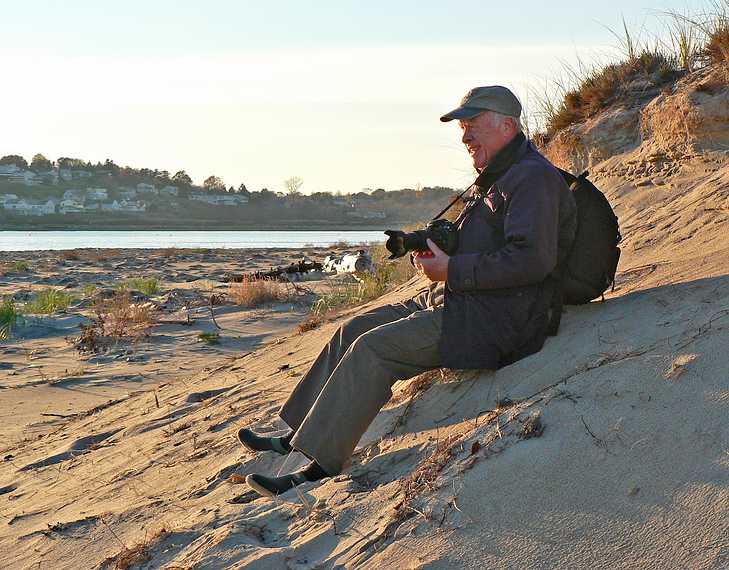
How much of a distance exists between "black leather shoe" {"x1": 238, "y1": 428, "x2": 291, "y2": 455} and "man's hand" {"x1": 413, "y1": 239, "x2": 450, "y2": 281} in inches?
39.4

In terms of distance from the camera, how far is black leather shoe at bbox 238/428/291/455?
4320 millimetres

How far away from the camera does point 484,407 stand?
389 centimetres

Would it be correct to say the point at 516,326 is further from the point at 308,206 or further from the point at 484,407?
the point at 308,206

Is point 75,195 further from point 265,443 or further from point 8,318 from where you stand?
point 265,443

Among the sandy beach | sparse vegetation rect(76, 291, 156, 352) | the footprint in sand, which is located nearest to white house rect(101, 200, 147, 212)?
the sandy beach

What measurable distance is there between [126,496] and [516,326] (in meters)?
2.08

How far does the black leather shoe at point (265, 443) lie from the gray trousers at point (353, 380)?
0.11m

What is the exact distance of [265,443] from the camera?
4.34 meters

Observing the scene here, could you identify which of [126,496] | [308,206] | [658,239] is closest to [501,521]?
[126,496]

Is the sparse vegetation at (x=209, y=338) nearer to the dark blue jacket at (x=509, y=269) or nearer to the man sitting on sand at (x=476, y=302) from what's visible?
the man sitting on sand at (x=476, y=302)

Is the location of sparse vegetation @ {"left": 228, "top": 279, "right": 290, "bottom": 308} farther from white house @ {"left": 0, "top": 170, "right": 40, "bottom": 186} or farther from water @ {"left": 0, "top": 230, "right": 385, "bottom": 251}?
white house @ {"left": 0, "top": 170, "right": 40, "bottom": 186}

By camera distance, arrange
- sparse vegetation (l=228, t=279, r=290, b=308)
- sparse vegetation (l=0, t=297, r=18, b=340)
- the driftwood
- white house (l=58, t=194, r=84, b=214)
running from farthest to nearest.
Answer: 1. white house (l=58, t=194, r=84, b=214)
2. the driftwood
3. sparse vegetation (l=228, t=279, r=290, b=308)
4. sparse vegetation (l=0, t=297, r=18, b=340)

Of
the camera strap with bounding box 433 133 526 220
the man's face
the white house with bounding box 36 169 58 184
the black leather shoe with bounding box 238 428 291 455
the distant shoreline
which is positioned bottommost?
the black leather shoe with bounding box 238 428 291 455

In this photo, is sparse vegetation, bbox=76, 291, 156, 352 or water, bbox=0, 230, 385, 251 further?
water, bbox=0, 230, 385, 251
